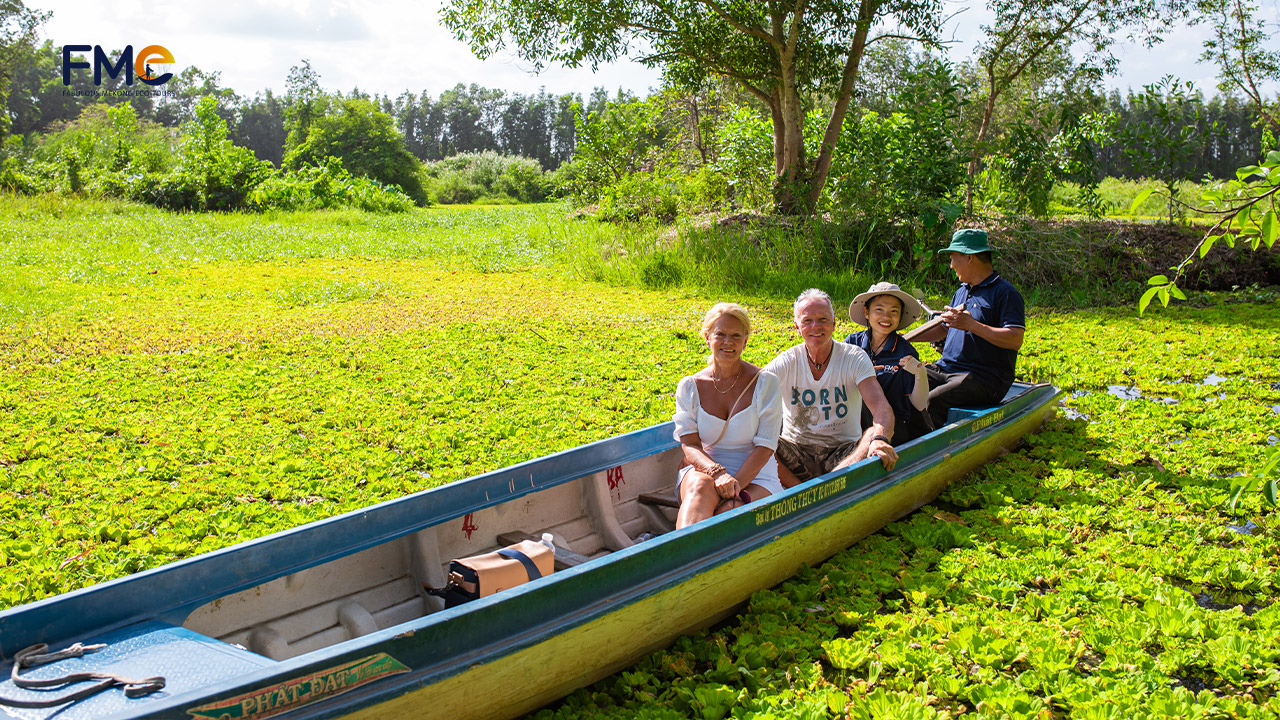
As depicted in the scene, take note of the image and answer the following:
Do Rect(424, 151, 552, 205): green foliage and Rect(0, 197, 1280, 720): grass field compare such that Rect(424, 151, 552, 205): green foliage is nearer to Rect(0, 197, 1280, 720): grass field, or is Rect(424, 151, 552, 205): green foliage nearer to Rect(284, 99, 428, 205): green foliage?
Rect(284, 99, 428, 205): green foliage

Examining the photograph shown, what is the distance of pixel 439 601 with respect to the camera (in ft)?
11.7

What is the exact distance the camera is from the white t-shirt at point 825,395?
451 centimetres

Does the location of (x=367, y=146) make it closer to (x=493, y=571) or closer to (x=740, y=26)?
(x=740, y=26)

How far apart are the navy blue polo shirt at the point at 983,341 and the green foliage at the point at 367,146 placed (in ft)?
125

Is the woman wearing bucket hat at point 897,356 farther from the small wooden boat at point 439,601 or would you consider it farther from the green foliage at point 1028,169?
the green foliage at point 1028,169

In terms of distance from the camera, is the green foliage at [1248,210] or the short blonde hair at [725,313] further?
the short blonde hair at [725,313]

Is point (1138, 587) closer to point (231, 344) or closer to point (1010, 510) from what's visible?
point (1010, 510)

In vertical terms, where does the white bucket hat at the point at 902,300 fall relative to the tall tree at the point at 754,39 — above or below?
below

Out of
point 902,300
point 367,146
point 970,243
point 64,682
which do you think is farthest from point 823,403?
point 367,146

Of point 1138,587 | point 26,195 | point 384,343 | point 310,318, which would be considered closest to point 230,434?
point 384,343

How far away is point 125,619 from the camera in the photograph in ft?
9.21

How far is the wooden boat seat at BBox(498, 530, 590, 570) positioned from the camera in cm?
377

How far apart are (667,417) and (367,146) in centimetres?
3986

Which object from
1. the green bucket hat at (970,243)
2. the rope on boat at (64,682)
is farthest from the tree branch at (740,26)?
the rope on boat at (64,682)
